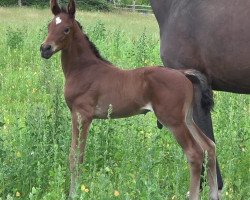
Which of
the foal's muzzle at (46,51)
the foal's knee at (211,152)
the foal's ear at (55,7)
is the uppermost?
the foal's ear at (55,7)

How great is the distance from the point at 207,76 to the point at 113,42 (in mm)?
8110

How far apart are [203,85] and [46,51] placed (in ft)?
4.30

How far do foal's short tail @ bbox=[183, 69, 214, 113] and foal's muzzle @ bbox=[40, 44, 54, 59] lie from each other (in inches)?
44.0

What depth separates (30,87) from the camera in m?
9.02

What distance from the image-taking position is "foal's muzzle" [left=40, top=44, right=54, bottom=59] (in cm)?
427

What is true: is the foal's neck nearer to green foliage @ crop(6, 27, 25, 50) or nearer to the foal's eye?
the foal's eye

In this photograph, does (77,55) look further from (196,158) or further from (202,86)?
(196,158)

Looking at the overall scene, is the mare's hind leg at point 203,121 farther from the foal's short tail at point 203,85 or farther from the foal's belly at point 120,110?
the foal's belly at point 120,110

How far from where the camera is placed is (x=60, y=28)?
4418 millimetres

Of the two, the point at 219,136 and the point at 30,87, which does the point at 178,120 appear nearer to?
the point at 219,136

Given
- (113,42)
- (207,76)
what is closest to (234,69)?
(207,76)

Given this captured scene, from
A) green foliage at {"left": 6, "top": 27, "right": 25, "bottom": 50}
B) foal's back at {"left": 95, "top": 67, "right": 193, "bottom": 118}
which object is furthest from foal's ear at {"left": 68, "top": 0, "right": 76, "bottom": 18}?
green foliage at {"left": 6, "top": 27, "right": 25, "bottom": 50}

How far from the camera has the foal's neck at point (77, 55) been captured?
15.2ft

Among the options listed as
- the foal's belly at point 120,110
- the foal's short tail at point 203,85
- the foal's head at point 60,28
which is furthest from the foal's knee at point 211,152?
the foal's head at point 60,28
